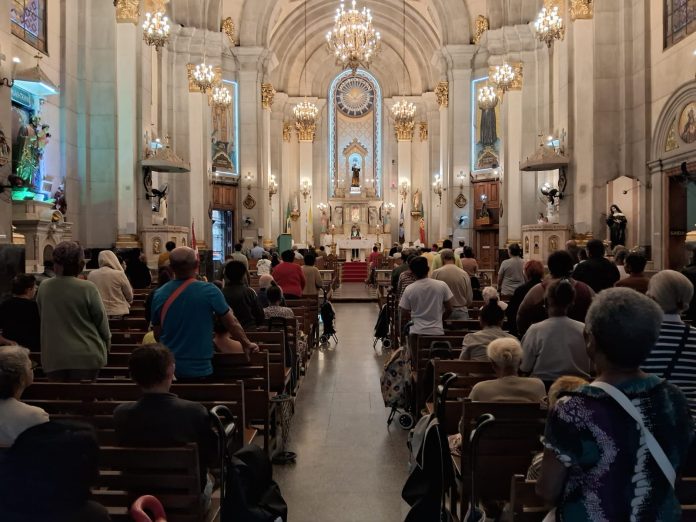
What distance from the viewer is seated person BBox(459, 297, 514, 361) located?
16.7 ft

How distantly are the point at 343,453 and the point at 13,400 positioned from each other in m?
3.28

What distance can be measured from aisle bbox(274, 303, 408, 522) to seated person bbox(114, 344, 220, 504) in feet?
5.24

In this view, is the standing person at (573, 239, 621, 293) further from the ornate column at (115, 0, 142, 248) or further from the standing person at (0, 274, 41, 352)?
the ornate column at (115, 0, 142, 248)

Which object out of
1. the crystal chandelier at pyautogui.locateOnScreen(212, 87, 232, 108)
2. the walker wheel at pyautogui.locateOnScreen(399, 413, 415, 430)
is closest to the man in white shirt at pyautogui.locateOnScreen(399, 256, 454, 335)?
the walker wheel at pyautogui.locateOnScreen(399, 413, 415, 430)

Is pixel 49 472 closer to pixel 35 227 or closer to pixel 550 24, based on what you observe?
pixel 35 227

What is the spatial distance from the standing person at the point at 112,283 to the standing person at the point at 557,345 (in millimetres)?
4898

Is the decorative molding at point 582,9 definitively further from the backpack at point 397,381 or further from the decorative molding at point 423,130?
the decorative molding at point 423,130

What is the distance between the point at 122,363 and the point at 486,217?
2014 cm

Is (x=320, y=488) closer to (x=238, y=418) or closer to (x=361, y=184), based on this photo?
(x=238, y=418)

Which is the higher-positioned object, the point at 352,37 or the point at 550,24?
the point at 352,37

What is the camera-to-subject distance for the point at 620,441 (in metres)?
1.83

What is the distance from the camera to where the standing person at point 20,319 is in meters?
5.07

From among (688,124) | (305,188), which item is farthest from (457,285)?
(305,188)

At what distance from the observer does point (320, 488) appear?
16.0 ft
